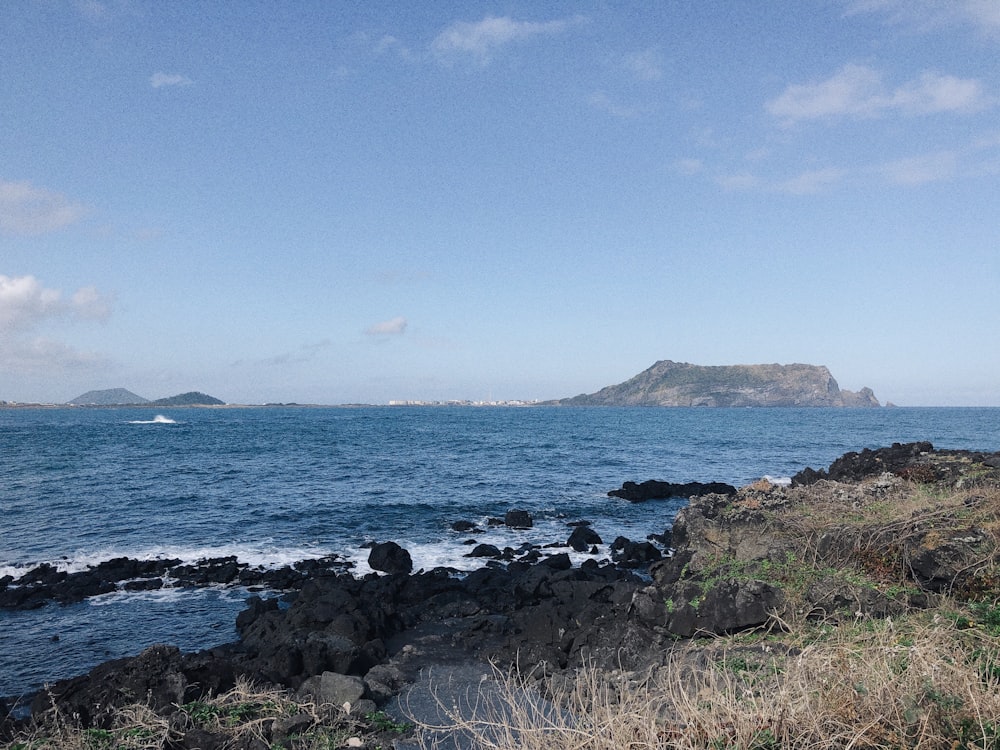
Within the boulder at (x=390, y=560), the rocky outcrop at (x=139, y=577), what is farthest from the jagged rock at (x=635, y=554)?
the rocky outcrop at (x=139, y=577)

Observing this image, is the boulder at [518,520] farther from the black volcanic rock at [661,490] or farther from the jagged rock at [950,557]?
the jagged rock at [950,557]

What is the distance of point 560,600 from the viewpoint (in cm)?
1557

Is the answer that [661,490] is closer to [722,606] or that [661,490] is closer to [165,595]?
[722,606]

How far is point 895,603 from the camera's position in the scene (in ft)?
34.5

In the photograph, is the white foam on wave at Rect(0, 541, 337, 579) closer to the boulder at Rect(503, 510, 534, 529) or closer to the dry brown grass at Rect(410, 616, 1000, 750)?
the boulder at Rect(503, 510, 534, 529)

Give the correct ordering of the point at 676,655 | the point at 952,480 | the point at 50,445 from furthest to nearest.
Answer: the point at 50,445
the point at 952,480
the point at 676,655

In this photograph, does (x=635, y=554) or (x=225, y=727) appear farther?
(x=635, y=554)

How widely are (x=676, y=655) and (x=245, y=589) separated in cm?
1416

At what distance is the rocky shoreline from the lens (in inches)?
416

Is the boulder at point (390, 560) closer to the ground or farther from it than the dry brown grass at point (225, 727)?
closer to the ground

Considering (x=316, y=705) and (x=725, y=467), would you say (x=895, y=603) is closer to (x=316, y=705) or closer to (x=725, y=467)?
(x=316, y=705)

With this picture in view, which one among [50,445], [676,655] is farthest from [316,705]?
→ [50,445]

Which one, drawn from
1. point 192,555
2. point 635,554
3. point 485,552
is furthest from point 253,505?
point 635,554

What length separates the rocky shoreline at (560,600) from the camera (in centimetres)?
1057
